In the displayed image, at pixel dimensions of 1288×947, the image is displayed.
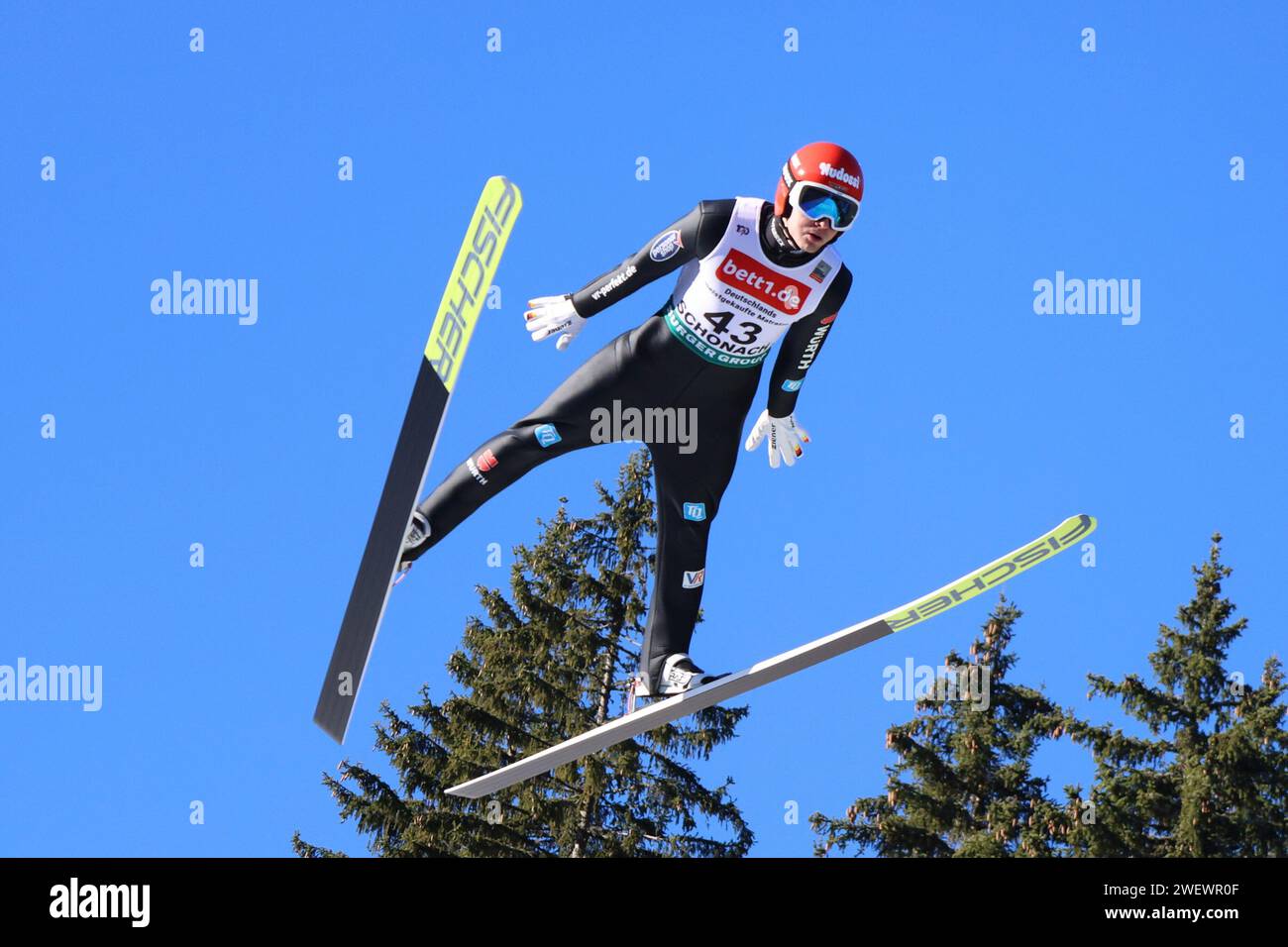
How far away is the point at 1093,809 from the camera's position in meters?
20.1

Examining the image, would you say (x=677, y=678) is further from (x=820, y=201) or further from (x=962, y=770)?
(x=962, y=770)

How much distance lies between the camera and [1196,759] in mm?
20203

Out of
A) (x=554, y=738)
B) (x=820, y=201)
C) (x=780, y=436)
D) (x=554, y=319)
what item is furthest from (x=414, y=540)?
(x=554, y=738)

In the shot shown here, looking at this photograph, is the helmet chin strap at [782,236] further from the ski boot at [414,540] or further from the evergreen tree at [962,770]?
the evergreen tree at [962,770]

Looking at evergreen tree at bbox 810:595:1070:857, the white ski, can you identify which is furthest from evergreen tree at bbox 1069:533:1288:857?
the white ski

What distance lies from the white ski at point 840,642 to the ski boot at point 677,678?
77 millimetres

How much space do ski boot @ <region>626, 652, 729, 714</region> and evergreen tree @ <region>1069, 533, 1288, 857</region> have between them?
33.4ft

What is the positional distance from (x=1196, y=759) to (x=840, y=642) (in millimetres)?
11052

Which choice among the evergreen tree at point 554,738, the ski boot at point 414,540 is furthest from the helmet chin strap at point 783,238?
the evergreen tree at point 554,738

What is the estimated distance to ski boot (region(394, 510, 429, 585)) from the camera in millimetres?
10375
